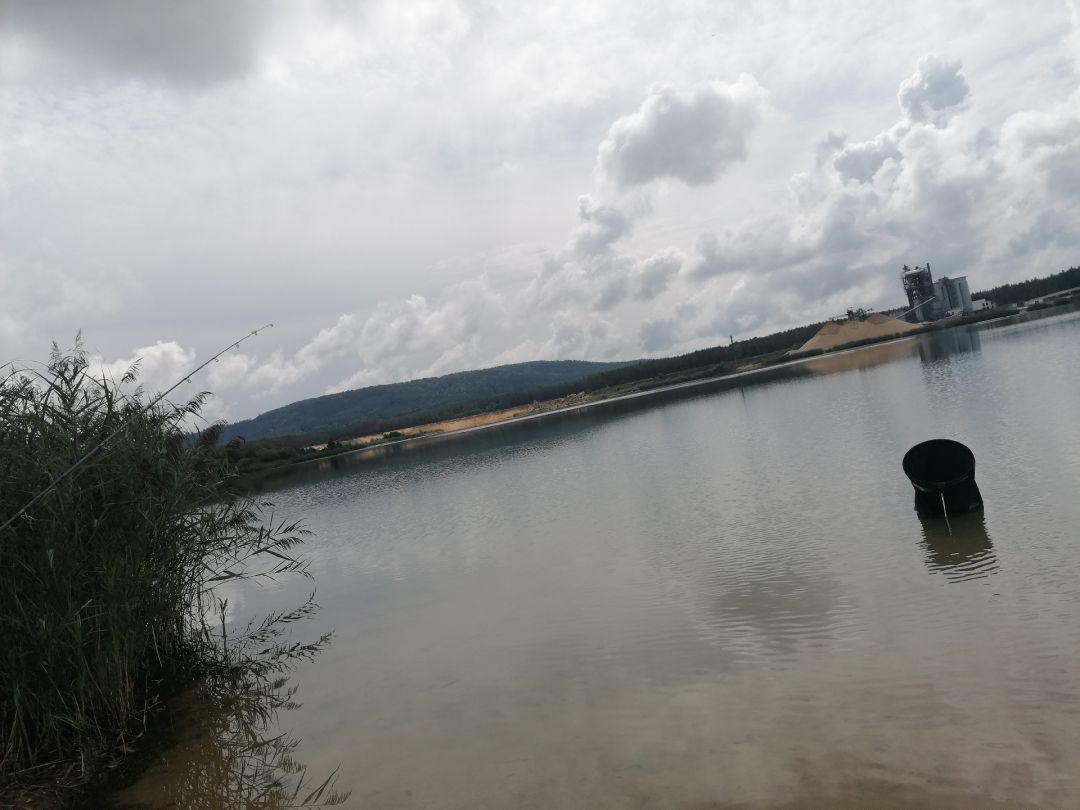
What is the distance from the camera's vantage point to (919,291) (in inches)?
4646

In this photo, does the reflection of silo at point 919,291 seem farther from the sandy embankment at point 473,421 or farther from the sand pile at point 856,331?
the sandy embankment at point 473,421

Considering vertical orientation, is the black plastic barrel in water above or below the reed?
below

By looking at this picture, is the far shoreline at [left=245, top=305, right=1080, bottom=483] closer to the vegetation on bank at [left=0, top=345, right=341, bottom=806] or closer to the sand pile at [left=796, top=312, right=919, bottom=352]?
the sand pile at [left=796, top=312, right=919, bottom=352]

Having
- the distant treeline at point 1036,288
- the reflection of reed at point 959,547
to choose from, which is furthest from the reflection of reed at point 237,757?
the distant treeline at point 1036,288

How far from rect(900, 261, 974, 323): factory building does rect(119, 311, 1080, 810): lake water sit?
10929 cm

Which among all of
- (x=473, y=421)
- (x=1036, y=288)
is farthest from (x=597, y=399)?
(x=1036, y=288)

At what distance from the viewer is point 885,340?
365ft

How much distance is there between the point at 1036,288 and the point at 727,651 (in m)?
162

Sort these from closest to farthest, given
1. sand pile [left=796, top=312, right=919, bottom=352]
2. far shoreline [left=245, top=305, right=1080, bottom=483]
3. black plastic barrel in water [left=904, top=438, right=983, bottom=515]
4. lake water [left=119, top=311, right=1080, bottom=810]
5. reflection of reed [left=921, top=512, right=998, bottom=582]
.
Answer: lake water [left=119, top=311, right=1080, bottom=810], reflection of reed [left=921, top=512, right=998, bottom=582], black plastic barrel in water [left=904, top=438, right=983, bottom=515], far shoreline [left=245, top=305, right=1080, bottom=483], sand pile [left=796, top=312, right=919, bottom=352]

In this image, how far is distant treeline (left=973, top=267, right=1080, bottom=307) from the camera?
137 metres

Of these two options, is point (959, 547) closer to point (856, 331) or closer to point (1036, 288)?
point (856, 331)

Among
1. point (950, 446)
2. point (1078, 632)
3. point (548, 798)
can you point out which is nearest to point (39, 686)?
point (548, 798)

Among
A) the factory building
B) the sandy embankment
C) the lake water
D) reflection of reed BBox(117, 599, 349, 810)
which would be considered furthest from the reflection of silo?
reflection of reed BBox(117, 599, 349, 810)

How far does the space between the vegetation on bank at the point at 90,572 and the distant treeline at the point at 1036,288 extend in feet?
503
